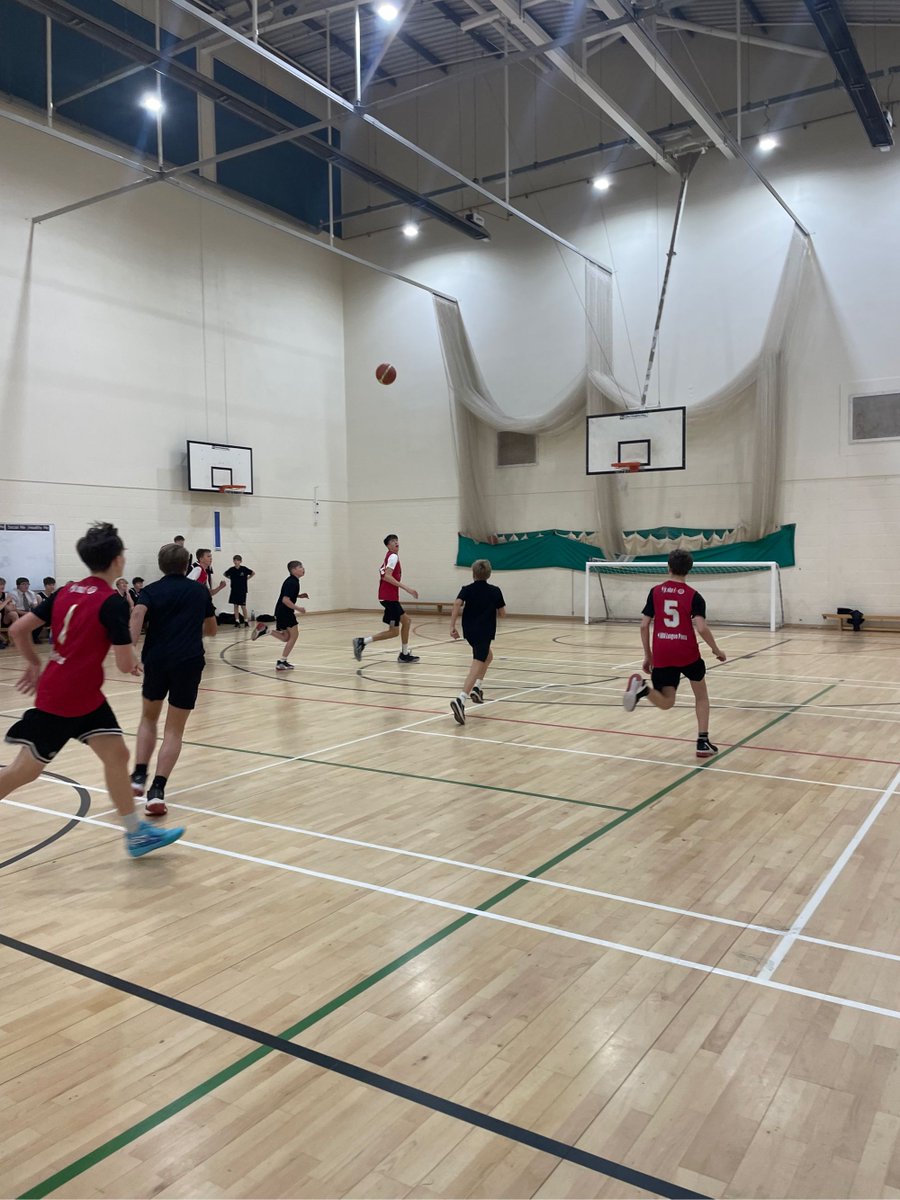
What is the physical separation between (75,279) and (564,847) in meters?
15.5

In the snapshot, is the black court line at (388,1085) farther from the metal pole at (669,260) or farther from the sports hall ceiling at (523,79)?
the metal pole at (669,260)

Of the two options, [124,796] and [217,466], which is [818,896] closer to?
[124,796]

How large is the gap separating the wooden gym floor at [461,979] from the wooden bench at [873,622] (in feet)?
33.3

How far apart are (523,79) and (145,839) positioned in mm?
19096

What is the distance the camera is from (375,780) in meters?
6.04

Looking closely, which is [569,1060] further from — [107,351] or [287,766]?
[107,351]

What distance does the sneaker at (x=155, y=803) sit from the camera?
5.16m

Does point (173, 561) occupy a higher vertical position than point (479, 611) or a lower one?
higher

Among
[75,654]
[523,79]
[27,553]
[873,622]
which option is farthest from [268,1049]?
[523,79]

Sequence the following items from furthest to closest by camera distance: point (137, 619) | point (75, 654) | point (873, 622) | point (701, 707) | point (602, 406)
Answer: point (602, 406) < point (873, 622) < point (701, 707) < point (137, 619) < point (75, 654)

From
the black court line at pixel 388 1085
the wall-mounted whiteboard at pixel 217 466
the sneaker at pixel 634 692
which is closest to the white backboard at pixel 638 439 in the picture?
the wall-mounted whiteboard at pixel 217 466

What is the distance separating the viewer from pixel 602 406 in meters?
17.8

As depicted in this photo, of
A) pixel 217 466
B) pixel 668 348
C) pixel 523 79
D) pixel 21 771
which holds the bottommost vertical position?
pixel 21 771

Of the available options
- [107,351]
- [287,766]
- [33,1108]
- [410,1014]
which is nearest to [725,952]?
[410,1014]
